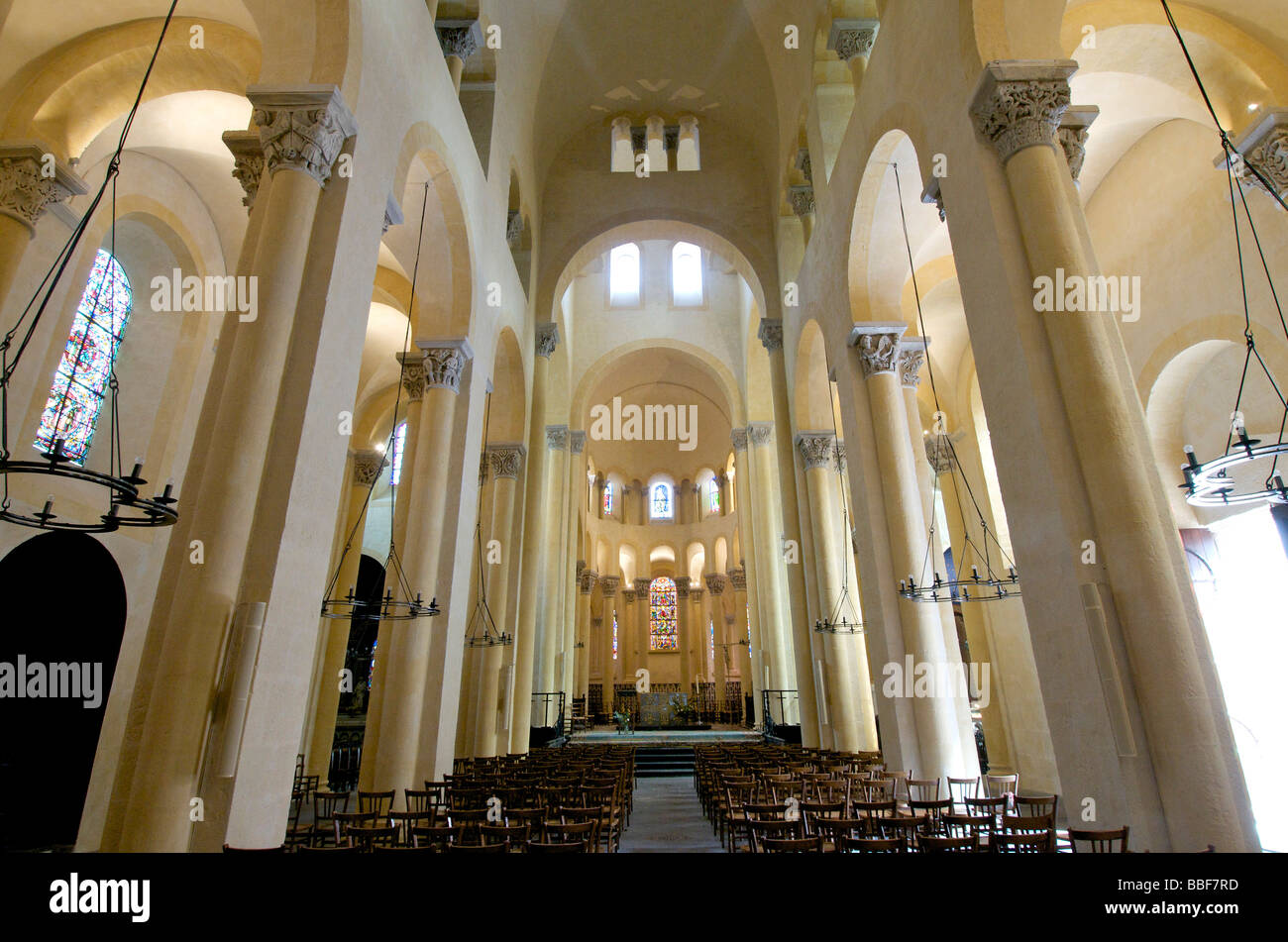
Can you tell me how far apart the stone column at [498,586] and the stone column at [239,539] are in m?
7.07

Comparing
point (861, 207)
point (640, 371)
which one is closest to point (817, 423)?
point (861, 207)

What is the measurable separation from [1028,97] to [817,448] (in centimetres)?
796

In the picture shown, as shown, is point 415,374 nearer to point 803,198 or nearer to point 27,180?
point 27,180

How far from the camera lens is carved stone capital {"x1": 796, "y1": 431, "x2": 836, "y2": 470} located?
12820 millimetres

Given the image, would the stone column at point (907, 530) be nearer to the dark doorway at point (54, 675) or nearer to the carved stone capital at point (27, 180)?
the carved stone capital at point (27, 180)

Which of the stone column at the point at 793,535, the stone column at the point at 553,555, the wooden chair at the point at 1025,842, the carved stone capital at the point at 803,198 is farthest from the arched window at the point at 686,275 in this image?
the wooden chair at the point at 1025,842

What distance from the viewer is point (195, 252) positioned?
1078 cm

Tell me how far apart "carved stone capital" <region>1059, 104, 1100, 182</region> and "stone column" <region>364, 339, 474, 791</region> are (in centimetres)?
723

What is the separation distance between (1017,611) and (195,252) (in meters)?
16.3

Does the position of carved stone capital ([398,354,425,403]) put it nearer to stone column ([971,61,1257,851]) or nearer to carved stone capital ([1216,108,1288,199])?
stone column ([971,61,1257,851])

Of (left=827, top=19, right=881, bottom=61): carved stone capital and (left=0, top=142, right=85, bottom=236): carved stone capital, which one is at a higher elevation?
(left=827, top=19, right=881, bottom=61): carved stone capital

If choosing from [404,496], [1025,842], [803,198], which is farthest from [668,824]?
[803,198]

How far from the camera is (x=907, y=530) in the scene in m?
8.52

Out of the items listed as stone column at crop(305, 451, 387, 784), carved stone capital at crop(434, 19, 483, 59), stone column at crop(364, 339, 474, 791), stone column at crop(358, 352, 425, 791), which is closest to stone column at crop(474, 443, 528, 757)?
stone column at crop(305, 451, 387, 784)
